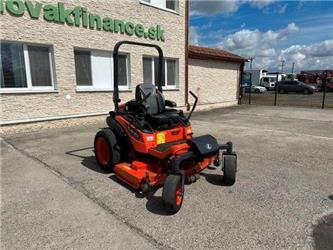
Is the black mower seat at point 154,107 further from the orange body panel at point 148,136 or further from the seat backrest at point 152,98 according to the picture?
the orange body panel at point 148,136

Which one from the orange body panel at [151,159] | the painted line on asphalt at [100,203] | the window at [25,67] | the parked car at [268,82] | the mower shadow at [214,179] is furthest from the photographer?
the parked car at [268,82]

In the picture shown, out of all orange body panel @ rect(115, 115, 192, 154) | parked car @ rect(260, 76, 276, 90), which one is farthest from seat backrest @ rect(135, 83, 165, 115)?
parked car @ rect(260, 76, 276, 90)

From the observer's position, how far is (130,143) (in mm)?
3902

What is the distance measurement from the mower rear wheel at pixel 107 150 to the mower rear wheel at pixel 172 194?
1.39 meters

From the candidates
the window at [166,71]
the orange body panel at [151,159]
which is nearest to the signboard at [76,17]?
the window at [166,71]

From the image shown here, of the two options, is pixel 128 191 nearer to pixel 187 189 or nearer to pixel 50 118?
pixel 187 189

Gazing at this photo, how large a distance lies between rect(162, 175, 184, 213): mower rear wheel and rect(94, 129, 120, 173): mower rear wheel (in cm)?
139

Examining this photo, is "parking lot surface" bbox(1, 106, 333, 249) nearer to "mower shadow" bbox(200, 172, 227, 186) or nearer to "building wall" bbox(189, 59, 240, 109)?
"mower shadow" bbox(200, 172, 227, 186)

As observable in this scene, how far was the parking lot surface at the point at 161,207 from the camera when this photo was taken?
2.49m

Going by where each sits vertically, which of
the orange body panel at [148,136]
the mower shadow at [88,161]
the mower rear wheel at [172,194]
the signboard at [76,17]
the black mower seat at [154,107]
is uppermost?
the signboard at [76,17]

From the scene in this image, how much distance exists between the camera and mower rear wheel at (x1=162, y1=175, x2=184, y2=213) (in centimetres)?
279

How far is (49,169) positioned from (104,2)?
22.0 ft

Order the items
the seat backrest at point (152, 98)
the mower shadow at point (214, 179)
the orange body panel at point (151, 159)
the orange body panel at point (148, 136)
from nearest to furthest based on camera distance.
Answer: the orange body panel at point (151, 159)
the orange body panel at point (148, 136)
the mower shadow at point (214, 179)
the seat backrest at point (152, 98)

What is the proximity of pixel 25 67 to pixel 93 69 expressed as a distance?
2211 mm
